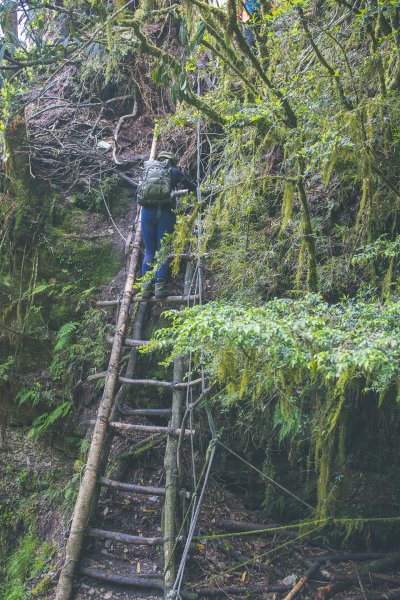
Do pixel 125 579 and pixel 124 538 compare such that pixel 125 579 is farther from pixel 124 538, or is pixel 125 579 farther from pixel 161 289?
pixel 161 289

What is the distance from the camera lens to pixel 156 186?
5.72m

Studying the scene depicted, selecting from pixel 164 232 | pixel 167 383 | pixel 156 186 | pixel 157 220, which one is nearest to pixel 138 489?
pixel 167 383

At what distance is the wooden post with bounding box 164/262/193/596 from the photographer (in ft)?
14.3

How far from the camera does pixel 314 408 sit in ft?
15.9

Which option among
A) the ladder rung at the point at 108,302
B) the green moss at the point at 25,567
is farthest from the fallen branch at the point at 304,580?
the ladder rung at the point at 108,302

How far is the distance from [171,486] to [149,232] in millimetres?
2629

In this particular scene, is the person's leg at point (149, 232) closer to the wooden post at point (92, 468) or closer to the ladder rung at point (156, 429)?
the wooden post at point (92, 468)

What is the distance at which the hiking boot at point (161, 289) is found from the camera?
568cm

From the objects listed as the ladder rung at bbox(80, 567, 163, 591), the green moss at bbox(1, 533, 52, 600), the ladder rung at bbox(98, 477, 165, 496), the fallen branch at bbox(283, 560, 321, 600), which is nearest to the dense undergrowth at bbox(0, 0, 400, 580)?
the fallen branch at bbox(283, 560, 321, 600)

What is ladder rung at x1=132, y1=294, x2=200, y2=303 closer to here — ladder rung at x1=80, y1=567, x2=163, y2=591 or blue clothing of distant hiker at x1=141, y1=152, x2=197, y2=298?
blue clothing of distant hiker at x1=141, y1=152, x2=197, y2=298

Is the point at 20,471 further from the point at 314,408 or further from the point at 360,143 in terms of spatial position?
the point at 360,143

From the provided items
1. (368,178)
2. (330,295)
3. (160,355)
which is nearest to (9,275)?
(160,355)

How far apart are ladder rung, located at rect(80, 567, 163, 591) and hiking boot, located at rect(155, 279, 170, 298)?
2.59 meters

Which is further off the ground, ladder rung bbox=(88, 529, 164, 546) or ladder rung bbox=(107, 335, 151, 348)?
ladder rung bbox=(107, 335, 151, 348)
